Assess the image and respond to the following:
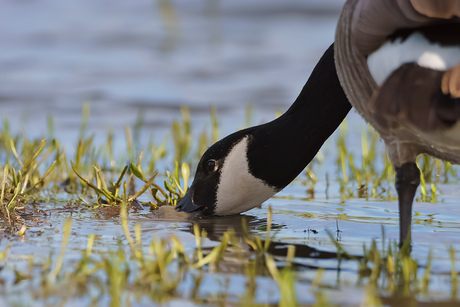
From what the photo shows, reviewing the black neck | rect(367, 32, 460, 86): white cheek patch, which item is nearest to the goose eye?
the black neck

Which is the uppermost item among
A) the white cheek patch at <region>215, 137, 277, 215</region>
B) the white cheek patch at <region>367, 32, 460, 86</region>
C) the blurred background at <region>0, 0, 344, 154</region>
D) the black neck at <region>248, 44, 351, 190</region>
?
the blurred background at <region>0, 0, 344, 154</region>

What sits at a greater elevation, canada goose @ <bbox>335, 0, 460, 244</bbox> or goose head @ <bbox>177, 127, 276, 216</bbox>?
canada goose @ <bbox>335, 0, 460, 244</bbox>

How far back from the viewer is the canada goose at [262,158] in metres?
4.71

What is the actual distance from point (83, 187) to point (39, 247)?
174 cm

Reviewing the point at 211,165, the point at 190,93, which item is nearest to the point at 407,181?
the point at 211,165

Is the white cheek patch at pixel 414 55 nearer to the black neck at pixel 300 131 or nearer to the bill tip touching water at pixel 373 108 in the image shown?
the bill tip touching water at pixel 373 108

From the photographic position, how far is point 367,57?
3689 mm

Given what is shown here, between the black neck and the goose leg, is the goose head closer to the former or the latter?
the black neck

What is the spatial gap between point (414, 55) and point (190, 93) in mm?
8284

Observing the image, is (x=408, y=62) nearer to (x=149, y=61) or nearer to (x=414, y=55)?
(x=414, y=55)

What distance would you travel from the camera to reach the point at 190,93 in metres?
11.5

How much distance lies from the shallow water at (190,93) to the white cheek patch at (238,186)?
0.10 metres

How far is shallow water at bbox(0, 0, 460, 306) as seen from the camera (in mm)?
3828

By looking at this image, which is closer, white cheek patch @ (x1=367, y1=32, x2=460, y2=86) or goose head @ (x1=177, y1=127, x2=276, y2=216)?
white cheek patch @ (x1=367, y1=32, x2=460, y2=86)
